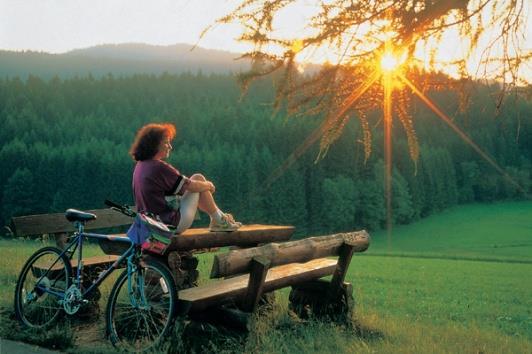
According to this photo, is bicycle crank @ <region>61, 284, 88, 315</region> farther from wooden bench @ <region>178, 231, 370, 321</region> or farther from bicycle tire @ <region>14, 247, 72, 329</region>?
wooden bench @ <region>178, 231, 370, 321</region>

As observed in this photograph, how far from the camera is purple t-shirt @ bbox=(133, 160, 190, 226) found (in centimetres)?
550

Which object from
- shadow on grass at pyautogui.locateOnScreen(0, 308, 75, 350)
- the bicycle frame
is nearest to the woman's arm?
the bicycle frame

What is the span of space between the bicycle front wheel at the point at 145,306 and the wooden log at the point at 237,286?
0.61 feet

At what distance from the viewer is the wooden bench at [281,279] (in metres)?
4.80

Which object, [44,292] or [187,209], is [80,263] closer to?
[44,292]

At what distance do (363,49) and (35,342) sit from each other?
4.01 m

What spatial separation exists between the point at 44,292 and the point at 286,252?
2.50 m

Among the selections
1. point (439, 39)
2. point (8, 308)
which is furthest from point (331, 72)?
point (8, 308)

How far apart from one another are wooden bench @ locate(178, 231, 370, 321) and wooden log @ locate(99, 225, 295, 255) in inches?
17.5

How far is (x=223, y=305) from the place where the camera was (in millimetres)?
5230

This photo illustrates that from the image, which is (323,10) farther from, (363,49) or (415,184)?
(415,184)

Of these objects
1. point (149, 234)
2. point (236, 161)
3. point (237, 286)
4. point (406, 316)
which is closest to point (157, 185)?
point (149, 234)

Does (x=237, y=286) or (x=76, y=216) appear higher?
(x=76, y=216)

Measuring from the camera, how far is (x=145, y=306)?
16.3 feet
